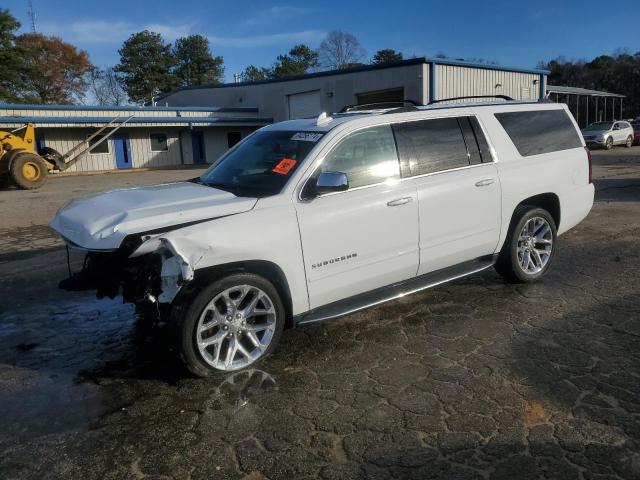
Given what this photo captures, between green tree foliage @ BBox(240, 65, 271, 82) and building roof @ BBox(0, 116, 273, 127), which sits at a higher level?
green tree foliage @ BBox(240, 65, 271, 82)

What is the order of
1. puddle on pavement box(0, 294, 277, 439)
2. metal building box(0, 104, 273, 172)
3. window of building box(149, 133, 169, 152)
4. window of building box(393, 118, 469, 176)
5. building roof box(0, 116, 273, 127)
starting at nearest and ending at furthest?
puddle on pavement box(0, 294, 277, 439) < window of building box(393, 118, 469, 176) < building roof box(0, 116, 273, 127) < metal building box(0, 104, 273, 172) < window of building box(149, 133, 169, 152)

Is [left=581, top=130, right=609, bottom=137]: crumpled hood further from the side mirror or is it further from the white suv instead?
the side mirror

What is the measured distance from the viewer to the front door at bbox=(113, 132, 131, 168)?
31312mm

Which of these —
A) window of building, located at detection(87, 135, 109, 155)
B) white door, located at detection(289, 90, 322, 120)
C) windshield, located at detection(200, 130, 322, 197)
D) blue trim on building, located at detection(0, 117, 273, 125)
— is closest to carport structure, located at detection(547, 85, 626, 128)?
white door, located at detection(289, 90, 322, 120)

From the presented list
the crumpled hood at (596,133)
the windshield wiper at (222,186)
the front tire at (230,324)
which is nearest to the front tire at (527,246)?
the front tire at (230,324)

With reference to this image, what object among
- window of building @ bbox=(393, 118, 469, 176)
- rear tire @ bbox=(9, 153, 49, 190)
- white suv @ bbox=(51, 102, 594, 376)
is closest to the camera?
white suv @ bbox=(51, 102, 594, 376)

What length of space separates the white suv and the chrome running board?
2cm

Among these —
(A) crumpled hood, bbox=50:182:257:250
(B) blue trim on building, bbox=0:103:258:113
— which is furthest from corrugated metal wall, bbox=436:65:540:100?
(A) crumpled hood, bbox=50:182:257:250

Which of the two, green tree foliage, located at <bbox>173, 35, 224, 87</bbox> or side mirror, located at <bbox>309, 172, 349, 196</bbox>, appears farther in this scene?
green tree foliage, located at <bbox>173, 35, 224, 87</bbox>

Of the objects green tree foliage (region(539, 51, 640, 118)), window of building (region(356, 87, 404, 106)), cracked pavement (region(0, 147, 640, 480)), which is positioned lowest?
cracked pavement (region(0, 147, 640, 480))

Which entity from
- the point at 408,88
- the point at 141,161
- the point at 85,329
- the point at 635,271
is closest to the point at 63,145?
the point at 141,161

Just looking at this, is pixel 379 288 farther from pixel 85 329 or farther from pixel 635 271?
pixel 635 271

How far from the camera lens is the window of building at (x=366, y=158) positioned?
432cm

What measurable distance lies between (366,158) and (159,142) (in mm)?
31100
